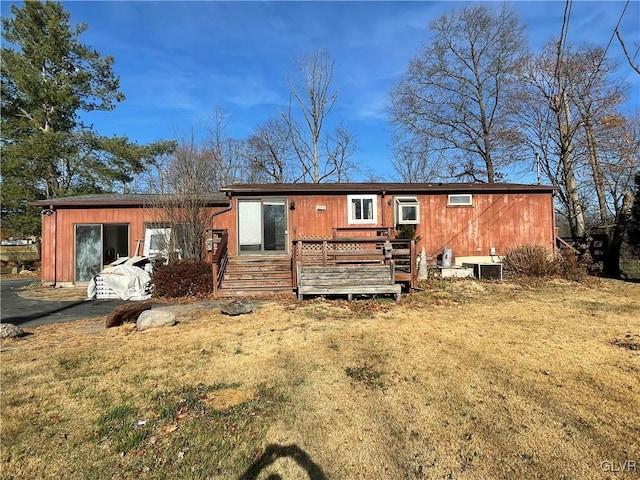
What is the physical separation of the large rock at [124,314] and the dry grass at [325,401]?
0.43m

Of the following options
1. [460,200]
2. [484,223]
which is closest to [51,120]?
[460,200]

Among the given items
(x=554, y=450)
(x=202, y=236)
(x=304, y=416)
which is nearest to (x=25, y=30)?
(x=202, y=236)

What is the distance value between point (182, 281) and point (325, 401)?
22.1ft

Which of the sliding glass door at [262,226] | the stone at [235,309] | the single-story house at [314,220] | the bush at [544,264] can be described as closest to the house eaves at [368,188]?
the single-story house at [314,220]

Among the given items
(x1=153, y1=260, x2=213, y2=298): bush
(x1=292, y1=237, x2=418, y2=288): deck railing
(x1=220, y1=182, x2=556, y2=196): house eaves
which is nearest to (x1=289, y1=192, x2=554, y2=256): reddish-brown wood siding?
(x1=220, y1=182, x2=556, y2=196): house eaves

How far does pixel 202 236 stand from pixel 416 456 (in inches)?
376

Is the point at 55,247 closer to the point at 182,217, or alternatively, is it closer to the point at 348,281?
the point at 182,217

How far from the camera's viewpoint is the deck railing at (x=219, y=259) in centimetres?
868

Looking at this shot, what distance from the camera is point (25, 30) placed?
18953 millimetres

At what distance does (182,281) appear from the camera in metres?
8.85

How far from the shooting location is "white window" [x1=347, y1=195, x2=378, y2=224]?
39.5 ft

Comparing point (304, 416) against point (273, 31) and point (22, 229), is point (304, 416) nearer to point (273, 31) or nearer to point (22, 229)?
point (273, 31)

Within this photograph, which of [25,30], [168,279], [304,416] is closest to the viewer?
[304,416]

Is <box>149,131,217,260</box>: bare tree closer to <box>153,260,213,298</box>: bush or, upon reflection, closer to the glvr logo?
<box>153,260,213,298</box>: bush
